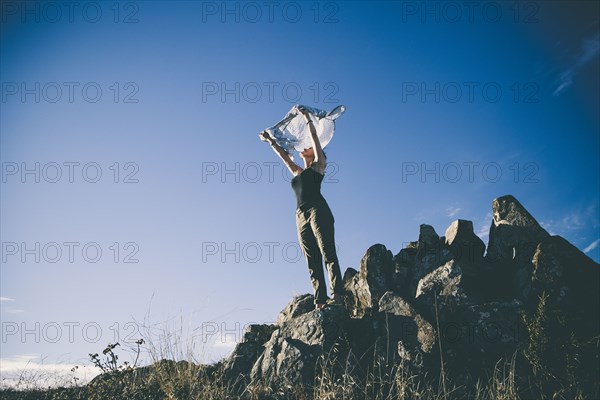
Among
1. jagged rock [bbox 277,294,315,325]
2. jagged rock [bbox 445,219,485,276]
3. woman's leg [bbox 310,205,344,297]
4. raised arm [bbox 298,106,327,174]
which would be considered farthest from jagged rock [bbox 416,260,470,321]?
raised arm [bbox 298,106,327,174]

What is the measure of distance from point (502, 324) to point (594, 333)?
1241 mm

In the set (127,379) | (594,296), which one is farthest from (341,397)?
(594,296)

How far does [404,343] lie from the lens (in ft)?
18.6

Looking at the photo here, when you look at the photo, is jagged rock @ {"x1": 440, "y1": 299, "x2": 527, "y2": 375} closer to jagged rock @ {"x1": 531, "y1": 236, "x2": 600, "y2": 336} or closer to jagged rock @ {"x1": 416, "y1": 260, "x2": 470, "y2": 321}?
jagged rock @ {"x1": 416, "y1": 260, "x2": 470, "y2": 321}

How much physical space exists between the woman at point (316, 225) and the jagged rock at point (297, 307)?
68cm

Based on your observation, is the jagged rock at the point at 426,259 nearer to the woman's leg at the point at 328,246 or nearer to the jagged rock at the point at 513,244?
the jagged rock at the point at 513,244

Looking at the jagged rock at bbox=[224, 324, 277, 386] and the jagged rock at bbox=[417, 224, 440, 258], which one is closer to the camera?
the jagged rock at bbox=[224, 324, 277, 386]

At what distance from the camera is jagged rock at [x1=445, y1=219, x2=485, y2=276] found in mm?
7219

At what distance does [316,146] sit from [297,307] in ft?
9.14

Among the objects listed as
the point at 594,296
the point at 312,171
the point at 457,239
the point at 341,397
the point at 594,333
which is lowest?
the point at 341,397

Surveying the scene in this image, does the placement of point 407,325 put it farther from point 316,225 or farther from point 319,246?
point 316,225

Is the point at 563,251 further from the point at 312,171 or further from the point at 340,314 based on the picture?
the point at 312,171

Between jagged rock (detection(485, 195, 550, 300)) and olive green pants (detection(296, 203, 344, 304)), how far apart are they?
2.69 m

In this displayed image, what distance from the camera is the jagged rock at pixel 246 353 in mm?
6039
